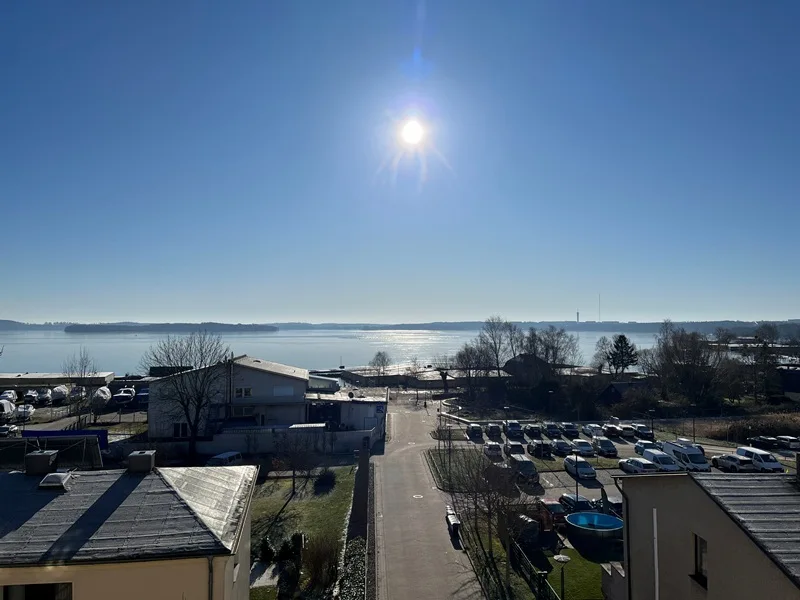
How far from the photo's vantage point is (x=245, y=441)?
1162 inches

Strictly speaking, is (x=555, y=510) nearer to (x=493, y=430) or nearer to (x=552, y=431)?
(x=493, y=430)

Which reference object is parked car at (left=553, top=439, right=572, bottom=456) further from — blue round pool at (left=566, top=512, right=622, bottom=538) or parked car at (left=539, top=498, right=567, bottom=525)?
parked car at (left=539, top=498, right=567, bottom=525)

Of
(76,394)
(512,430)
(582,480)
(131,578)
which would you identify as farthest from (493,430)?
(76,394)

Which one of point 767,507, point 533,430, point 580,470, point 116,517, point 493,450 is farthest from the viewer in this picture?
point 533,430

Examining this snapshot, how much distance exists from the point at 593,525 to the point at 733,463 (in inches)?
498

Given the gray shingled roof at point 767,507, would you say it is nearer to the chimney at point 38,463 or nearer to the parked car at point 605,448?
the chimney at point 38,463

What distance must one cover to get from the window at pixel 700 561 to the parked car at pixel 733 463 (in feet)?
68.2

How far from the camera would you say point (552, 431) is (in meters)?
34.3

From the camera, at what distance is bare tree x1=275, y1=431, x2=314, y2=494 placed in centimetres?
2448

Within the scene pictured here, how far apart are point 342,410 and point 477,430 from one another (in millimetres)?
9055

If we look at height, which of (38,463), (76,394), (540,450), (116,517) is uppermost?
(38,463)

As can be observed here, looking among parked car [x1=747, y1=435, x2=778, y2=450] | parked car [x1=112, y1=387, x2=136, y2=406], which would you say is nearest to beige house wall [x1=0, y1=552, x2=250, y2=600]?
parked car [x1=747, y1=435, x2=778, y2=450]

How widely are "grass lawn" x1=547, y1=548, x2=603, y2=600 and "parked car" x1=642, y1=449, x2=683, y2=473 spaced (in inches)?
451

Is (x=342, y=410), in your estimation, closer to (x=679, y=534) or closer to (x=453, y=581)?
(x=453, y=581)
